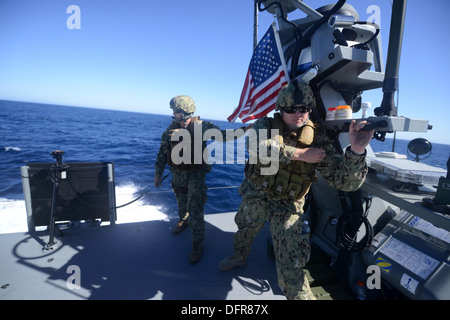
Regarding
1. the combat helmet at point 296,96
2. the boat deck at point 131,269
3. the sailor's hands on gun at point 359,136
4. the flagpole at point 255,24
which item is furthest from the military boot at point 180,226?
the flagpole at point 255,24

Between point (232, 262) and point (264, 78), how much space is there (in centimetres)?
300

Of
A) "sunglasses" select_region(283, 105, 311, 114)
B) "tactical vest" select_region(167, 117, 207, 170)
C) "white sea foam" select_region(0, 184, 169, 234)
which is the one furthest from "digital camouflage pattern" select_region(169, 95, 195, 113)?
"white sea foam" select_region(0, 184, 169, 234)

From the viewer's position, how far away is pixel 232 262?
2914 millimetres

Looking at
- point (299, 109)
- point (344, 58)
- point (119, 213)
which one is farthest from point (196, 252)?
point (119, 213)

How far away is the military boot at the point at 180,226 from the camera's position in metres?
3.74

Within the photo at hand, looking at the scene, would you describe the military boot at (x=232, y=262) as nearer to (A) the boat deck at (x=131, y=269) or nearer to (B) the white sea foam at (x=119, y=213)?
(A) the boat deck at (x=131, y=269)

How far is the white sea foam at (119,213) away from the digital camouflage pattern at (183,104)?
479 centimetres

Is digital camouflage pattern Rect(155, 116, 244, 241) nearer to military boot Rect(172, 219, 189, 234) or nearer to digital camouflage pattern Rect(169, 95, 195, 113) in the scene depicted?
digital camouflage pattern Rect(169, 95, 195, 113)

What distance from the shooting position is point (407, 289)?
2012 mm

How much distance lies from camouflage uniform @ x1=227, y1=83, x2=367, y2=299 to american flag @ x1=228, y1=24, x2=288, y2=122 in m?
1.33

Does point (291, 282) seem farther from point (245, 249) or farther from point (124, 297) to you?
point (124, 297)
